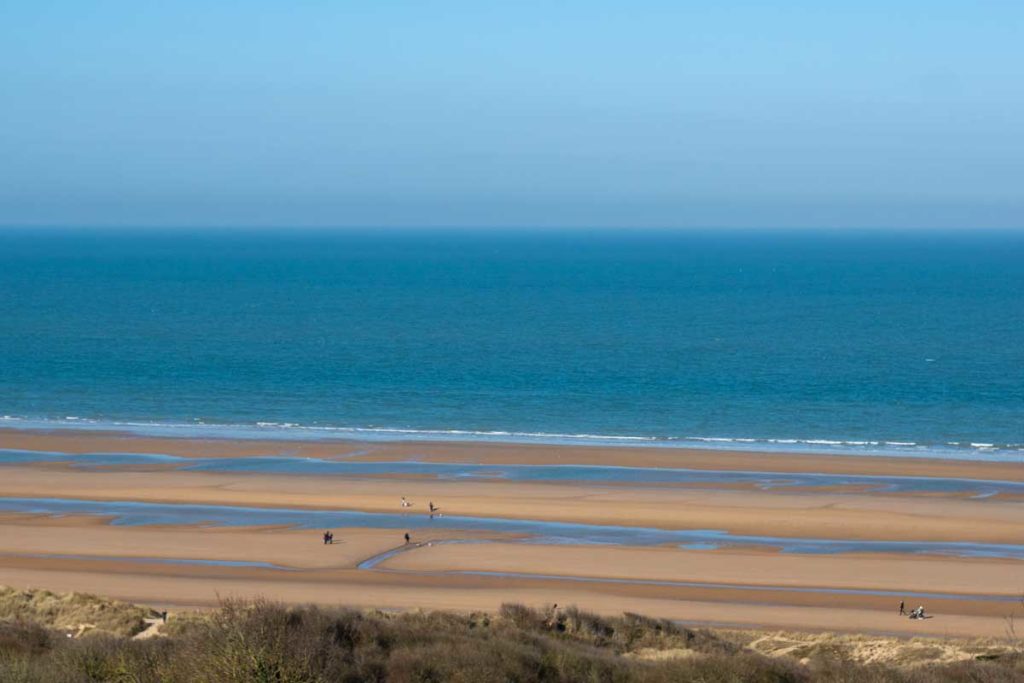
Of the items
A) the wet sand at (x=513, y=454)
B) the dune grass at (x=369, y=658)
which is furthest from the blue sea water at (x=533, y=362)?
the dune grass at (x=369, y=658)

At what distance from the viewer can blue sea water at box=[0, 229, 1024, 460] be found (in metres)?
47.3

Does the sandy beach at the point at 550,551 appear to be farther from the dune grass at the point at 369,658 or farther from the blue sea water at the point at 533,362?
the blue sea water at the point at 533,362

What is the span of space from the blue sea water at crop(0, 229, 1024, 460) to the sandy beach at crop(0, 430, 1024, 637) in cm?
776

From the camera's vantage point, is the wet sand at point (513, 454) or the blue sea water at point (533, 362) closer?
the wet sand at point (513, 454)

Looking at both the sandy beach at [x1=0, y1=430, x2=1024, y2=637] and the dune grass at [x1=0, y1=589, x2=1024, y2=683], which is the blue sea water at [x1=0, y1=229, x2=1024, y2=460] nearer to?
the sandy beach at [x1=0, y1=430, x2=1024, y2=637]

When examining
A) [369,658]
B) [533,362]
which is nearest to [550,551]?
[369,658]

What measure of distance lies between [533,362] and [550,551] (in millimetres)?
37113

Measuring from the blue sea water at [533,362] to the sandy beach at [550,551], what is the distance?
7.76 metres

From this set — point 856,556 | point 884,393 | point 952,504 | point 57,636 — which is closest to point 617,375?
point 884,393

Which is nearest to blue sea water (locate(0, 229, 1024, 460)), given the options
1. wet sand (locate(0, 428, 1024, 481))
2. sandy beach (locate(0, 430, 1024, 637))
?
wet sand (locate(0, 428, 1024, 481))

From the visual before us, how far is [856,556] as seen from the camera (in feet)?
90.9

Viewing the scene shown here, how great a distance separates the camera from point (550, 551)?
2788cm

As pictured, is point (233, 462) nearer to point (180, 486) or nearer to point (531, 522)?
point (180, 486)

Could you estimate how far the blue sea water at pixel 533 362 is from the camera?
47.3m
